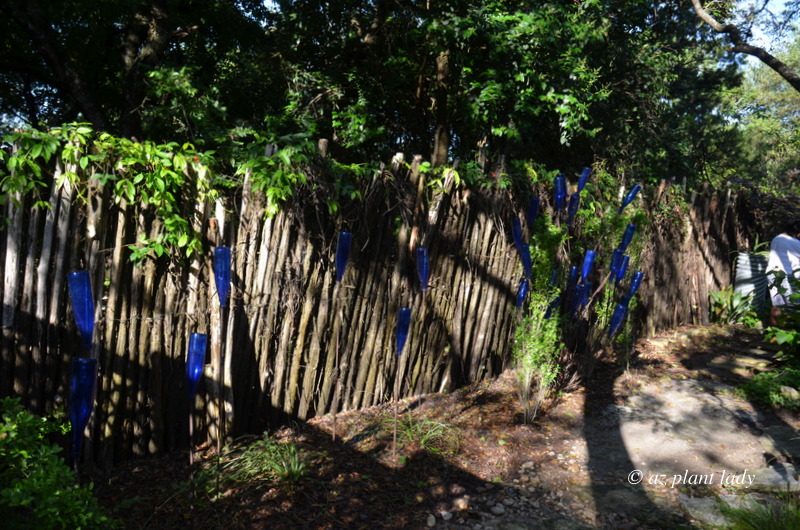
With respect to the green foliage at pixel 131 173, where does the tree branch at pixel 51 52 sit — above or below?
above

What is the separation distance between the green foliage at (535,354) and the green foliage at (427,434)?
2.11 feet

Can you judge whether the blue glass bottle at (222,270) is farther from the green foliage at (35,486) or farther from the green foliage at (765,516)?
the green foliage at (765,516)

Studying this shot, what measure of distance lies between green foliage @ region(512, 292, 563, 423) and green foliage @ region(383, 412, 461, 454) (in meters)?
0.64

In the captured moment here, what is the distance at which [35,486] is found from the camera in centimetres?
180

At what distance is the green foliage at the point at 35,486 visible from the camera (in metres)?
1.79

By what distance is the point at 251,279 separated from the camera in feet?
10.7

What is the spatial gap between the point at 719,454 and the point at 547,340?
1.32m

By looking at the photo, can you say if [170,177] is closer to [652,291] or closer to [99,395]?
[99,395]

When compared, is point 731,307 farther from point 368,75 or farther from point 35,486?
point 35,486

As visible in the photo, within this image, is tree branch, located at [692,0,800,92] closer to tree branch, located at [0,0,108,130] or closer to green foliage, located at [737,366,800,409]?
green foliage, located at [737,366,800,409]

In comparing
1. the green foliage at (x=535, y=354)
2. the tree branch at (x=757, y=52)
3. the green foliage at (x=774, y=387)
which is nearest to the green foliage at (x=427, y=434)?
the green foliage at (x=535, y=354)

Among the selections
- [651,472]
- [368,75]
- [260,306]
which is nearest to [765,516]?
[651,472]

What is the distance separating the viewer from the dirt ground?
2721mm

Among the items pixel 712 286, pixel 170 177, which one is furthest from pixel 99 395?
pixel 712 286
